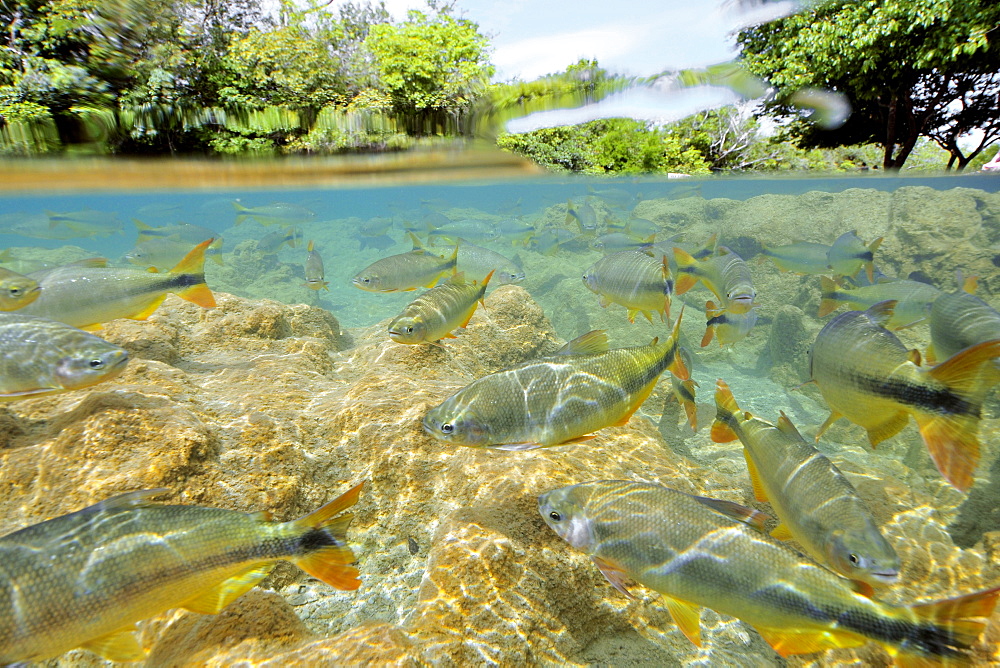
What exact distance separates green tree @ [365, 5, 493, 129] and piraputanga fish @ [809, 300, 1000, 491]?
→ 4.58 meters

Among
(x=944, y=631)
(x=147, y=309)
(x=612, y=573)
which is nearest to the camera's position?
(x=944, y=631)

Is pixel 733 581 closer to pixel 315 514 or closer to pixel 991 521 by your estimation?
pixel 315 514

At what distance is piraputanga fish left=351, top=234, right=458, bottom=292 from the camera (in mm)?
5574

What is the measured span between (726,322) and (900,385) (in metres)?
3.01

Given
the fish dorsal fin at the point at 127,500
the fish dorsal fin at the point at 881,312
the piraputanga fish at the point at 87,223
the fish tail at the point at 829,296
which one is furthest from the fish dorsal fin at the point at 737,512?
the piraputanga fish at the point at 87,223

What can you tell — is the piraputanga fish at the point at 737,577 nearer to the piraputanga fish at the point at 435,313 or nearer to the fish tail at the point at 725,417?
the fish tail at the point at 725,417

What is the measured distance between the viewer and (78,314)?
4.10 m

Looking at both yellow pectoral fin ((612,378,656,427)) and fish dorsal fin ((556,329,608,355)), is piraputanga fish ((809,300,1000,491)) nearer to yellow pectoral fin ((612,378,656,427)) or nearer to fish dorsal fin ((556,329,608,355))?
yellow pectoral fin ((612,378,656,427))

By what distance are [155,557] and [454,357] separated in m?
5.05

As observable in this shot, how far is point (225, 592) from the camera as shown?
216 cm

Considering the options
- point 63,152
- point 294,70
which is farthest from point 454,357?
point 63,152

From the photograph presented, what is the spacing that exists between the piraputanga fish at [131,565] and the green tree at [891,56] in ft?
37.2

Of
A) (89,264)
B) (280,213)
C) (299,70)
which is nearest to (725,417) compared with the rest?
(299,70)

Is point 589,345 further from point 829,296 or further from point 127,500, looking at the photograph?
point 829,296
